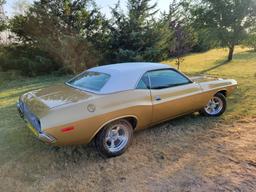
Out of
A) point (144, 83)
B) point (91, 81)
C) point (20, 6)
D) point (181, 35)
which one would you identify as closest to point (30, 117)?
point (91, 81)

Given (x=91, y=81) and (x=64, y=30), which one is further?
(x=64, y=30)

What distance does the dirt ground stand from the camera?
3092 mm

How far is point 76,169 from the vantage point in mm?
3488

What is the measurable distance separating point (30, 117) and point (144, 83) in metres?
1.83

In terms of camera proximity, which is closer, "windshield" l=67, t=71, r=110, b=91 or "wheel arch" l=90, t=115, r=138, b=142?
"wheel arch" l=90, t=115, r=138, b=142

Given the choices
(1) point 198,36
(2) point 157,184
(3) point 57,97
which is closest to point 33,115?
(3) point 57,97

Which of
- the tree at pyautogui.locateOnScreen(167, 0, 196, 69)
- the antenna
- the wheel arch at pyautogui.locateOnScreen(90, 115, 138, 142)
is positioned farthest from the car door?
the antenna

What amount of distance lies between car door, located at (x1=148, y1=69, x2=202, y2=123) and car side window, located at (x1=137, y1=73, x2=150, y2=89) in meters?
0.07

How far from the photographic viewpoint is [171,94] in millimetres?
4352

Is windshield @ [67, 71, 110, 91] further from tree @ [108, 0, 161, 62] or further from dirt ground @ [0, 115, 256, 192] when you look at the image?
tree @ [108, 0, 161, 62]

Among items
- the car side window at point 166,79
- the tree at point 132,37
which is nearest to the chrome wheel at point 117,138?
the car side window at point 166,79

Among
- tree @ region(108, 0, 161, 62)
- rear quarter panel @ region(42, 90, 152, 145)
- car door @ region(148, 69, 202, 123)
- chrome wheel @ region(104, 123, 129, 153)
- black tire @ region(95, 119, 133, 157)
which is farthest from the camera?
tree @ region(108, 0, 161, 62)

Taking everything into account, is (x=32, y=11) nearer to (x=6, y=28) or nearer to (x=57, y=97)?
(x=6, y=28)

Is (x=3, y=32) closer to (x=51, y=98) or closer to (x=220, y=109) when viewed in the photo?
(x=51, y=98)
